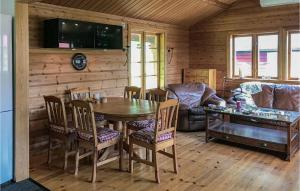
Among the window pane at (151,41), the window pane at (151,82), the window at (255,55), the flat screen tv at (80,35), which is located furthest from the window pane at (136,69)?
the window at (255,55)

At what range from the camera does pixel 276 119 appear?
4258 millimetres

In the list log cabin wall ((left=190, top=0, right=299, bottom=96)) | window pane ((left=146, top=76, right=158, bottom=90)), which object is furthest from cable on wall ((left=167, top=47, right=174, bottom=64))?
log cabin wall ((left=190, top=0, right=299, bottom=96))

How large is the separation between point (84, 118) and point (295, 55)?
4824mm

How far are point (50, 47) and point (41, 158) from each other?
167cm

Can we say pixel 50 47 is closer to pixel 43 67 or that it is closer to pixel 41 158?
pixel 43 67

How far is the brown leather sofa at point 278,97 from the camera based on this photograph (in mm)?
5484

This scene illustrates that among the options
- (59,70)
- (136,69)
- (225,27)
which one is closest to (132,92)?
(59,70)

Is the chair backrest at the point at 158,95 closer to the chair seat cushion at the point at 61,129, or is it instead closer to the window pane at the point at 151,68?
the chair seat cushion at the point at 61,129

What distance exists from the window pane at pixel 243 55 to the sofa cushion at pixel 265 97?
95 cm

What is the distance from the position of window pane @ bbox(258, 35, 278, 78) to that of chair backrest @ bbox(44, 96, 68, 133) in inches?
186

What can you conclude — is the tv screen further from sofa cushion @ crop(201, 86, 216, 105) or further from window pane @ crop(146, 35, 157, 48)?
sofa cushion @ crop(201, 86, 216, 105)

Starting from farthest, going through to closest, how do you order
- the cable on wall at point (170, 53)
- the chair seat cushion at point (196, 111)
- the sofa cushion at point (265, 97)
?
1. the cable on wall at point (170, 53)
2. the sofa cushion at point (265, 97)
3. the chair seat cushion at point (196, 111)

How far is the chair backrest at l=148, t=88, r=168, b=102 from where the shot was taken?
4.44m

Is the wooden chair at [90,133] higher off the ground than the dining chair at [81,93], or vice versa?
the dining chair at [81,93]
